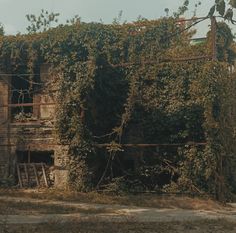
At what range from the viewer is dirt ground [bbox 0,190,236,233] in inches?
379

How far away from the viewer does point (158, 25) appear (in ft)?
54.7

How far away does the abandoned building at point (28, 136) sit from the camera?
1752 centimetres

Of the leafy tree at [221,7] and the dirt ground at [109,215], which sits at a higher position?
the leafy tree at [221,7]

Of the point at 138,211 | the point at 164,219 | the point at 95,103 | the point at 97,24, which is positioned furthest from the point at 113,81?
the point at 164,219

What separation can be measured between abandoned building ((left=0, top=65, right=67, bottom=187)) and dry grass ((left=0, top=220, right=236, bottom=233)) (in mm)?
7368

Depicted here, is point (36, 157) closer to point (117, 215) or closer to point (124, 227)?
point (117, 215)

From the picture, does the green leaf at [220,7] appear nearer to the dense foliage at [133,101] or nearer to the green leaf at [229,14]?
the green leaf at [229,14]

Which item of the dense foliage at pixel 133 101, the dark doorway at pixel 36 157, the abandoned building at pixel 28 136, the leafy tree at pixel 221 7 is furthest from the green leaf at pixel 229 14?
the dark doorway at pixel 36 157

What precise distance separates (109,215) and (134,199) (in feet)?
10.3

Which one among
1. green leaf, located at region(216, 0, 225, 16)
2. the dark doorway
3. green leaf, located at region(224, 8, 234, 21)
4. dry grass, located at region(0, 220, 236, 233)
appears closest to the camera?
green leaf, located at region(216, 0, 225, 16)

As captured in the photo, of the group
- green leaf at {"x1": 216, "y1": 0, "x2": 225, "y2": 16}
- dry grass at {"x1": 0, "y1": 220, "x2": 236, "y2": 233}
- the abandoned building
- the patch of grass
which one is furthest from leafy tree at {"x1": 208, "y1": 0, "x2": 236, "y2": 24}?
the abandoned building

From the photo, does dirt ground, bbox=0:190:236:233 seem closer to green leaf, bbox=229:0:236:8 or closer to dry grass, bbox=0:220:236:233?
dry grass, bbox=0:220:236:233

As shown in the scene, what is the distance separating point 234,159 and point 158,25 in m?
5.08

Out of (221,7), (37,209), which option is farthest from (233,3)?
(37,209)
